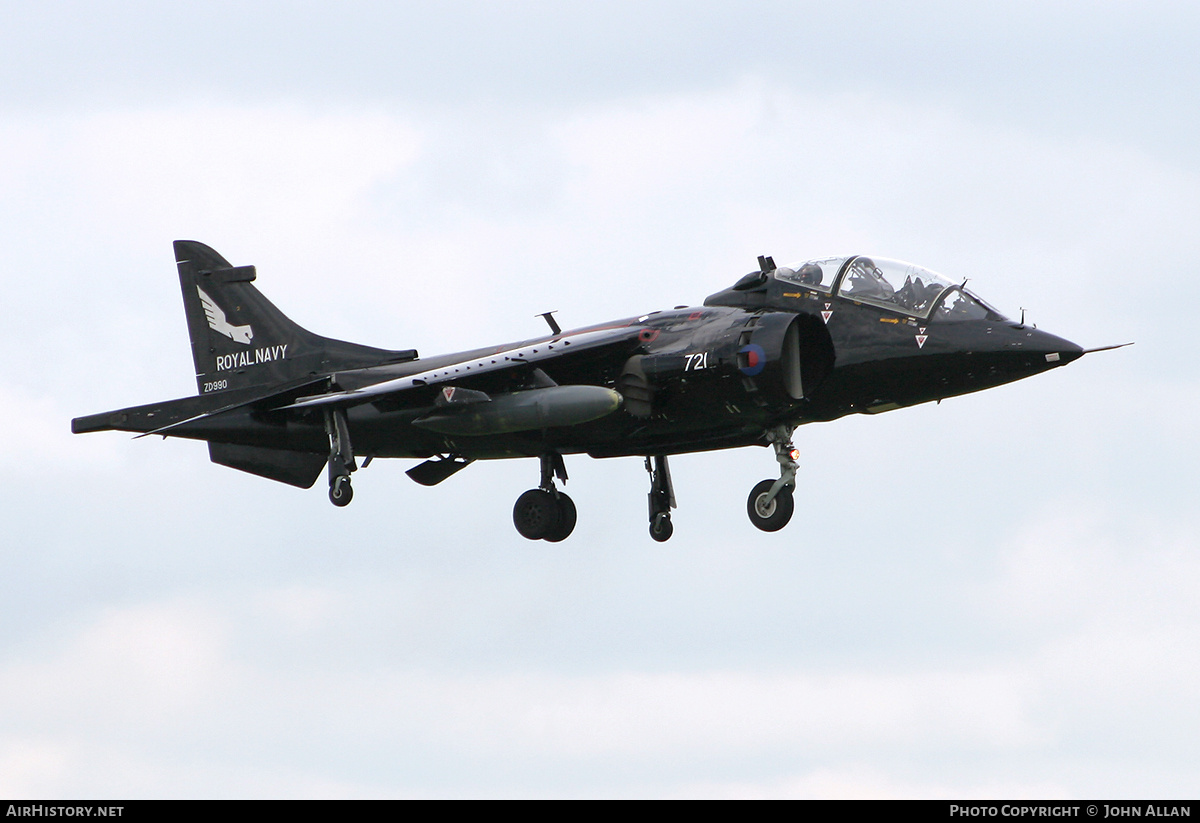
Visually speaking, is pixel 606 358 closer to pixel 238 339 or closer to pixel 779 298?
pixel 779 298

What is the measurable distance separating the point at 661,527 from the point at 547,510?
7.48ft

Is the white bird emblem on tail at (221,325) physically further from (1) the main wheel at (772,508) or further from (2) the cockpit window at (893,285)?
(2) the cockpit window at (893,285)

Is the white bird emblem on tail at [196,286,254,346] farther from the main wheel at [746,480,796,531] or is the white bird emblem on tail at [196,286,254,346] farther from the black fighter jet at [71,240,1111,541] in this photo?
the main wheel at [746,480,796,531]

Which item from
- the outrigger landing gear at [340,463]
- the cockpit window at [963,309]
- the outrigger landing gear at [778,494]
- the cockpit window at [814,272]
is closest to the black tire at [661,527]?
the outrigger landing gear at [778,494]

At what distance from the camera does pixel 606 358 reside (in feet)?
92.1

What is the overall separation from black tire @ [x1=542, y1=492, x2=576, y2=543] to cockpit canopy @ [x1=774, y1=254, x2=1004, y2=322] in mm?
5155

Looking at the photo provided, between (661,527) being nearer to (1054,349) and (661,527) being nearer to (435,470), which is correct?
(435,470)

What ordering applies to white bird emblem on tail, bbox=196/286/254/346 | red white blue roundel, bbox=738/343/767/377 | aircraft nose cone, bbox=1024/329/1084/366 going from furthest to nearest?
1. white bird emblem on tail, bbox=196/286/254/346
2. red white blue roundel, bbox=738/343/767/377
3. aircraft nose cone, bbox=1024/329/1084/366

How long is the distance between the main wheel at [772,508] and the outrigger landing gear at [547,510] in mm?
3387

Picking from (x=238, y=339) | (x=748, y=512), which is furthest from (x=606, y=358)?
(x=238, y=339)

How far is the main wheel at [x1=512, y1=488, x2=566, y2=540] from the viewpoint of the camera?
1150 inches

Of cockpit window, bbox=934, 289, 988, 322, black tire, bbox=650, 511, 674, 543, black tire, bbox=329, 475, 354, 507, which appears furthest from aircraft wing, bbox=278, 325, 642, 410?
cockpit window, bbox=934, 289, 988, 322

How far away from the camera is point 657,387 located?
27.5 meters

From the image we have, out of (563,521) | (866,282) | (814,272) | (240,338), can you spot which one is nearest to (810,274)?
(814,272)
